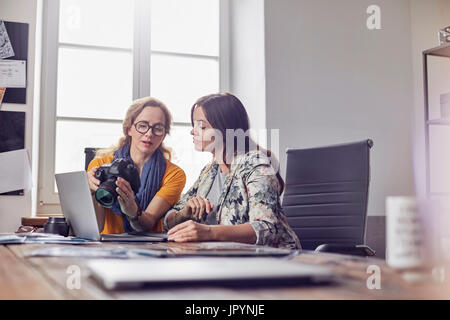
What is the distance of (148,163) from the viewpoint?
6.89 ft

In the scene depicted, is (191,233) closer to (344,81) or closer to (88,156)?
(88,156)

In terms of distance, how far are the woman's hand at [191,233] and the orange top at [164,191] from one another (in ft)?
1.88

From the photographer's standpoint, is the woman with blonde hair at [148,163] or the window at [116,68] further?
the window at [116,68]

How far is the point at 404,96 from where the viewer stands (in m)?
3.23

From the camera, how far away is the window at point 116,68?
288cm

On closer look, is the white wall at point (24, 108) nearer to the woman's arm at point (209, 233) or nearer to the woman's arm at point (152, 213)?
the woman's arm at point (152, 213)

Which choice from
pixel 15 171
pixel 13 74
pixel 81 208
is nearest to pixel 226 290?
pixel 81 208

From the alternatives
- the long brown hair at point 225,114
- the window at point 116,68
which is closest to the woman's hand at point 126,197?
the long brown hair at point 225,114

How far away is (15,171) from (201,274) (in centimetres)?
227

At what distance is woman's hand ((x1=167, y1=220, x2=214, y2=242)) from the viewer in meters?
1.33

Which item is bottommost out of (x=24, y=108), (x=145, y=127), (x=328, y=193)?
(x=328, y=193)

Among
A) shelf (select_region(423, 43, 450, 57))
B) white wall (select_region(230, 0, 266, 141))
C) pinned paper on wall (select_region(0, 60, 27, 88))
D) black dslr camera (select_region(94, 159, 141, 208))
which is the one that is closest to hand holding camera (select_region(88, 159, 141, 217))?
black dslr camera (select_region(94, 159, 141, 208))
